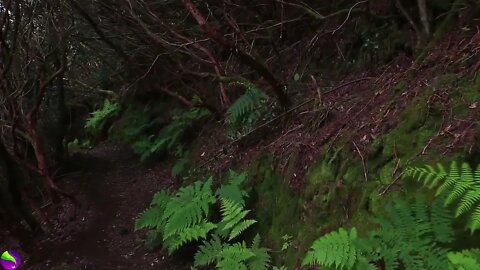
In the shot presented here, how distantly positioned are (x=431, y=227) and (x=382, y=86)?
8.00 feet

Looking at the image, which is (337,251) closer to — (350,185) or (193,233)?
(350,185)

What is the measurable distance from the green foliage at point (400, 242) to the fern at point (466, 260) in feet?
0.74

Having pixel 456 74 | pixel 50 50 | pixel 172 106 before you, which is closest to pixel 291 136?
pixel 456 74

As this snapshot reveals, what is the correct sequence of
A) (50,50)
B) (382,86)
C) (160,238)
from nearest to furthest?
(382,86), (160,238), (50,50)

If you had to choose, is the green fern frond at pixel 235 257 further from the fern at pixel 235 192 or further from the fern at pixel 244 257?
the fern at pixel 235 192

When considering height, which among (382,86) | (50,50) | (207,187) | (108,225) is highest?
(50,50)

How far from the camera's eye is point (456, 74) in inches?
149

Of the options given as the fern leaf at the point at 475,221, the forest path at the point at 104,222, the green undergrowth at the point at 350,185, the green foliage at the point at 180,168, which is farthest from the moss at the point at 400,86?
the green foliage at the point at 180,168

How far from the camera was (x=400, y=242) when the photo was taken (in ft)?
8.98

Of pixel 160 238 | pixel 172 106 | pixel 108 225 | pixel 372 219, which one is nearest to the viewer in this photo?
pixel 372 219

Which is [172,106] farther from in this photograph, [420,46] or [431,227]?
[431,227]

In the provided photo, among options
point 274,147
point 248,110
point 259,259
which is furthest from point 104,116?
point 259,259

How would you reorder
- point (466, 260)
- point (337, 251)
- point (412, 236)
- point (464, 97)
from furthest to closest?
point (464, 97), point (337, 251), point (412, 236), point (466, 260)

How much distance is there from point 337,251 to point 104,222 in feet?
19.6
